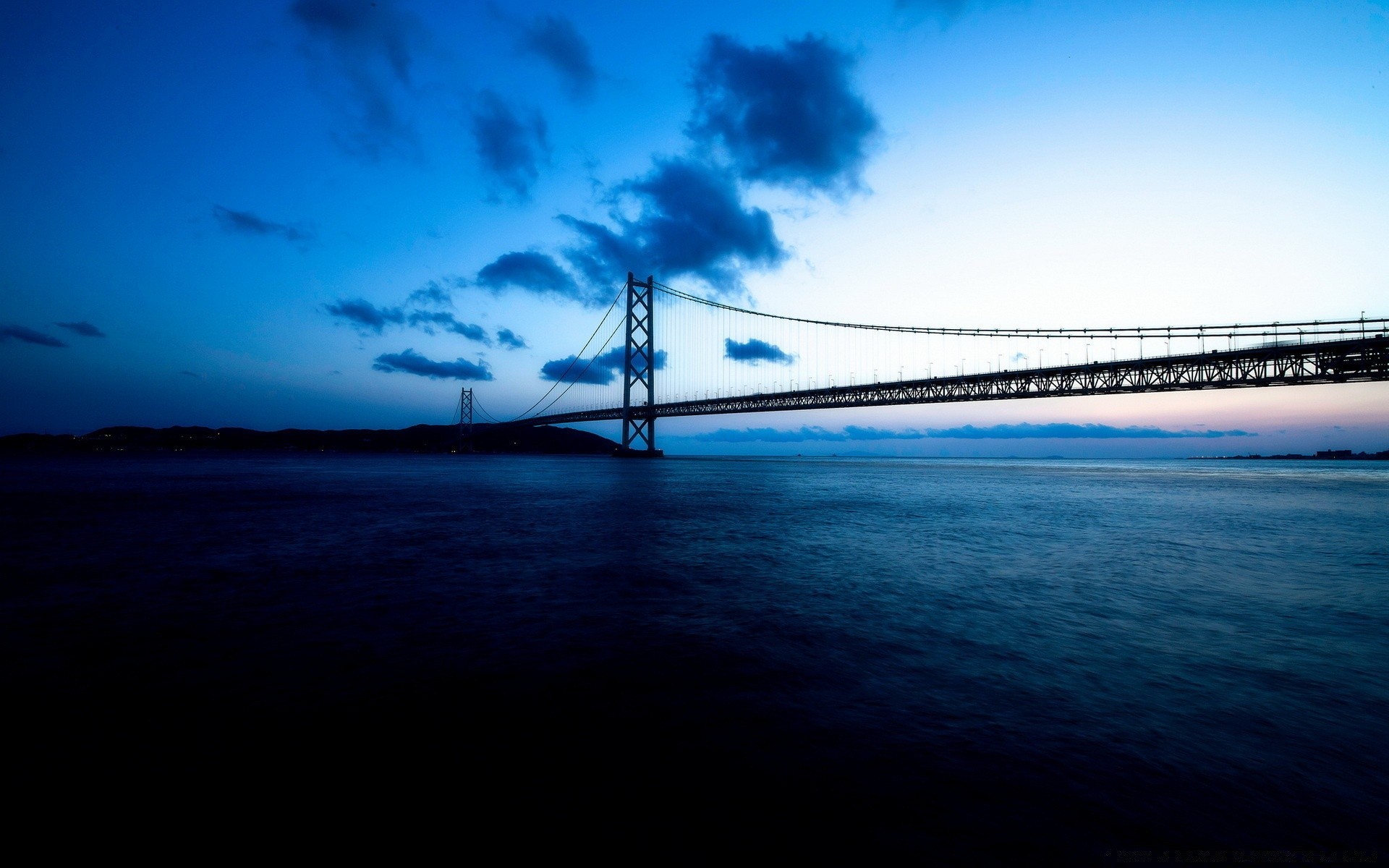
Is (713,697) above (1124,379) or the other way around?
the other way around


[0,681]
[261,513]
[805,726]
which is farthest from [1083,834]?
[261,513]

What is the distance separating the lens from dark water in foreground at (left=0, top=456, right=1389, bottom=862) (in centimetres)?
268

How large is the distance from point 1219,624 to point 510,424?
280 ft

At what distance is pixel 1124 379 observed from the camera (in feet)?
143

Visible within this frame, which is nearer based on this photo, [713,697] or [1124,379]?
[713,697]

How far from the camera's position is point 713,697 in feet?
13.4

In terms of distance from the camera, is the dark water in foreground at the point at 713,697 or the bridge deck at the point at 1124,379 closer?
the dark water in foreground at the point at 713,697

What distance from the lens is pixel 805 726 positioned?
3.61m

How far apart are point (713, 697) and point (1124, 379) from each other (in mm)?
51969

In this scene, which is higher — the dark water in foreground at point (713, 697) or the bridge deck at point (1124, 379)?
the bridge deck at point (1124, 379)

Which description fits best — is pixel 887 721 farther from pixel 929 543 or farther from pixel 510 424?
pixel 510 424

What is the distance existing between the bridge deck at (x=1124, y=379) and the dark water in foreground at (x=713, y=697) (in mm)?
35658

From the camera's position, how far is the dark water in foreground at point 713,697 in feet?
8.79

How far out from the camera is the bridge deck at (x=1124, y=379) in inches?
1315
